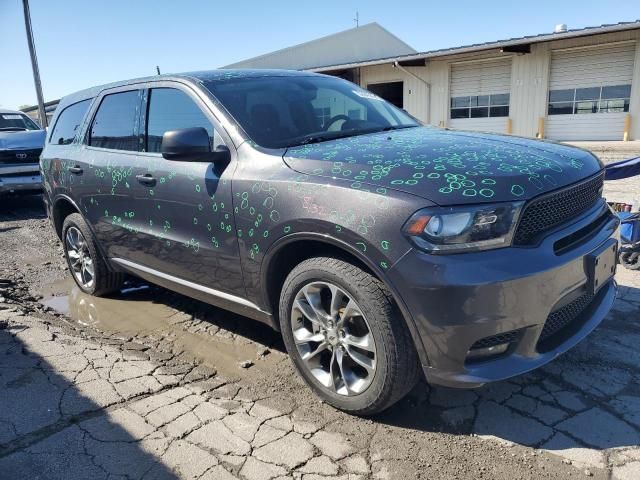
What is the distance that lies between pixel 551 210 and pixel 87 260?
13.4 feet

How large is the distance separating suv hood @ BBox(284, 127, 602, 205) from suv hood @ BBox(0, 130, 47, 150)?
8819 mm

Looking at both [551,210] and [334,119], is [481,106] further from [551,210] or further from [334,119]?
[551,210]

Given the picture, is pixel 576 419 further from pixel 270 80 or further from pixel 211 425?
pixel 270 80

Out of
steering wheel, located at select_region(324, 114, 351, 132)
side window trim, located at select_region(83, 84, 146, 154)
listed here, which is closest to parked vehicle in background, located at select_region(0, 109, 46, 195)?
Answer: side window trim, located at select_region(83, 84, 146, 154)

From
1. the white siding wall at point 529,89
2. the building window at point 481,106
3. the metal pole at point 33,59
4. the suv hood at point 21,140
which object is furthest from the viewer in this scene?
the building window at point 481,106

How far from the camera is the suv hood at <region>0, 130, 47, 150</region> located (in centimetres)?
957

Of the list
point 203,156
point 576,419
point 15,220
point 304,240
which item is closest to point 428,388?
point 576,419

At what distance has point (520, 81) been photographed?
18281 mm

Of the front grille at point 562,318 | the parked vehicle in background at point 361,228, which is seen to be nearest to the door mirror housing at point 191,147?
the parked vehicle in background at point 361,228

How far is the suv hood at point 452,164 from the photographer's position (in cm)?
225

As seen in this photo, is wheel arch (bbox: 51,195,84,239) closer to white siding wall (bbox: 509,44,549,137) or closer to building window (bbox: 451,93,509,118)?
white siding wall (bbox: 509,44,549,137)

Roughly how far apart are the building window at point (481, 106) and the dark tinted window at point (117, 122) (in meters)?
17.7

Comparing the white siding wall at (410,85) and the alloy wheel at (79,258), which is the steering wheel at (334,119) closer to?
the alloy wheel at (79,258)

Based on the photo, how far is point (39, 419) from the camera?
280cm
